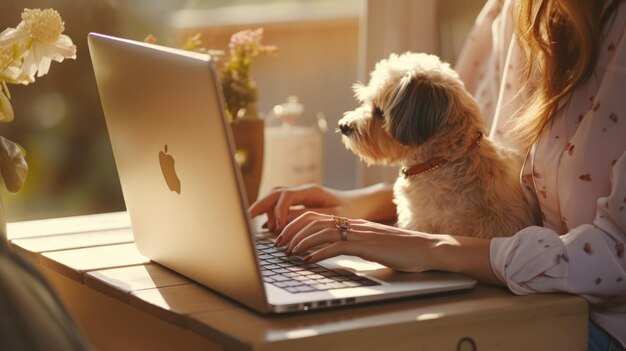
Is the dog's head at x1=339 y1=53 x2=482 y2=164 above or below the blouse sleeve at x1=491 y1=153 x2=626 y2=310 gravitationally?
above

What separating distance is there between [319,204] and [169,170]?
517 millimetres

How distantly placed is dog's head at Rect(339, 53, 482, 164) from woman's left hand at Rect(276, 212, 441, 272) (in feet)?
0.97

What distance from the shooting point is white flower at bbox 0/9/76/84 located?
1.33 metres

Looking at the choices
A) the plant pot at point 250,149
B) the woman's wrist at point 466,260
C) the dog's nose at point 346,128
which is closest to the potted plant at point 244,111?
the plant pot at point 250,149

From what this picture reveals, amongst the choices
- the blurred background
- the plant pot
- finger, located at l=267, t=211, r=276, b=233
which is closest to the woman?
finger, located at l=267, t=211, r=276, b=233

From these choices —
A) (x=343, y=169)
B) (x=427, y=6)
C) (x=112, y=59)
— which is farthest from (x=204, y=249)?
(x=343, y=169)

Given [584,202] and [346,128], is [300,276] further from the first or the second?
[346,128]

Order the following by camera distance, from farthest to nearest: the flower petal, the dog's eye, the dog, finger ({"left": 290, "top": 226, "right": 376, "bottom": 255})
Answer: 1. the dog's eye
2. the dog
3. the flower petal
4. finger ({"left": 290, "top": 226, "right": 376, "bottom": 255})

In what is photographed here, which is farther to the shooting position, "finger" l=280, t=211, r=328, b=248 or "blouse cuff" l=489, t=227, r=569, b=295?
"finger" l=280, t=211, r=328, b=248

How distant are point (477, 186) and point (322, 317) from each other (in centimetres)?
53

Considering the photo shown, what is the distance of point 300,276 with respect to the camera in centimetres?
111

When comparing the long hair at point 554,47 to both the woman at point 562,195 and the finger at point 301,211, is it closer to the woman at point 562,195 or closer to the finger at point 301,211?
the woman at point 562,195

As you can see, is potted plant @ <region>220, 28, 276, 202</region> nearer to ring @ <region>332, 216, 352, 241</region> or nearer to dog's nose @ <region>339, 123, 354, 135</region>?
dog's nose @ <region>339, 123, 354, 135</region>

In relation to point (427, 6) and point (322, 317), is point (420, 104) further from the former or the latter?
point (427, 6)
